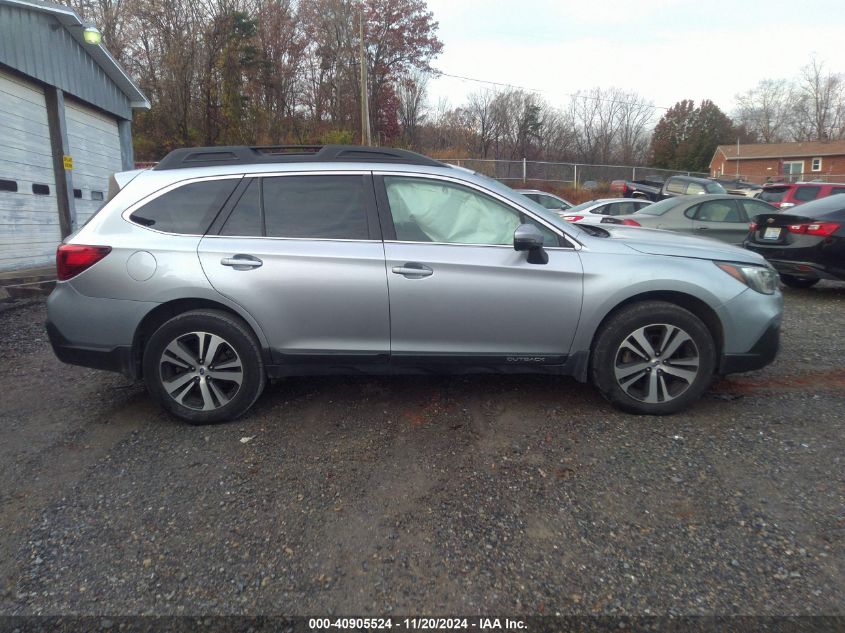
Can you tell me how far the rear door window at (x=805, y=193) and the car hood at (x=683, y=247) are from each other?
12.6 m

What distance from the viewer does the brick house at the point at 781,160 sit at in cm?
4613

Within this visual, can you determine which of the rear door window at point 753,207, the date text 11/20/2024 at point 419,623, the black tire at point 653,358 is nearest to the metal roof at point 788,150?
the rear door window at point 753,207

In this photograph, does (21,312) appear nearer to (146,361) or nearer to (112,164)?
(146,361)

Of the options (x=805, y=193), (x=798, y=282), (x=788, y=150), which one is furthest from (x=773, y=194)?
(x=788, y=150)

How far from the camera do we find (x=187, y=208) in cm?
366

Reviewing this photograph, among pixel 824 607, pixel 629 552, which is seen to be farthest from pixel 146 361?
pixel 824 607

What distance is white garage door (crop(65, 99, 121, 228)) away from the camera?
11.7 meters

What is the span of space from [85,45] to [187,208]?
10.8m

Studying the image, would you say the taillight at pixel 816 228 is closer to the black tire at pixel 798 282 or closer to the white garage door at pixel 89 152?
the black tire at pixel 798 282

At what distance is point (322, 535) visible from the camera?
248cm

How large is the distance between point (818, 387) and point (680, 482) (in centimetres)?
216

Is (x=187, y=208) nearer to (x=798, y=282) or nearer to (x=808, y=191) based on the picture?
(x=798, y=282)

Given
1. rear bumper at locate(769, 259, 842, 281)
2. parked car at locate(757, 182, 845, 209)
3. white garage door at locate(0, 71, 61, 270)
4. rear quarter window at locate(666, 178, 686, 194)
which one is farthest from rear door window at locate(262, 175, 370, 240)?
rear quarter window at locate(666, 178, 686, 194)

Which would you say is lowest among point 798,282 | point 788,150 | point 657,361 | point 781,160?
point 798,282
